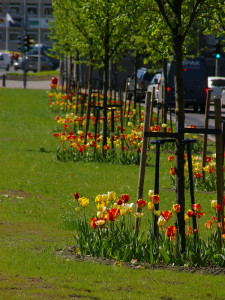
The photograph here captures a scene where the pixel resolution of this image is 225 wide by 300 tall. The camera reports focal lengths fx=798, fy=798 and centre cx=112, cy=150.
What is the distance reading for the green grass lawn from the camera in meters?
6.19

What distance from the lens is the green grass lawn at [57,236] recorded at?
6.19 metres

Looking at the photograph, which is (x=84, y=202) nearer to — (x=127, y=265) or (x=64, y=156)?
(x=127, y=265)

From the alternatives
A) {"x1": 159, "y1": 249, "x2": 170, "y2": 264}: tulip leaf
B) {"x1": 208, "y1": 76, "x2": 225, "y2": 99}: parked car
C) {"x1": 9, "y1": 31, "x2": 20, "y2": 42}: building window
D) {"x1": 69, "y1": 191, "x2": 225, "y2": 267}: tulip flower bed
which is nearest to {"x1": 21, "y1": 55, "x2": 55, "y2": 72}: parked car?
{"x1": 208, "y1": 76, "x2": 225, "y2": 99}: parked car

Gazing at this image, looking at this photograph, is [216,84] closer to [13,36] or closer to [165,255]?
[165,255]

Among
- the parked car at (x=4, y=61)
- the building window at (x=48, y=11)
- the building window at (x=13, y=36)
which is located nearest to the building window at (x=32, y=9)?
the building window at (x=48, y=11)

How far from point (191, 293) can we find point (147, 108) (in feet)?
8.74

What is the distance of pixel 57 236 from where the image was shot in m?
8.64

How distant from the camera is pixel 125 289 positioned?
20.5 ft

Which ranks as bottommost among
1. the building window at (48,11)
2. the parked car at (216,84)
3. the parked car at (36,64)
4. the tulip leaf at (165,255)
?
the parked car at (36,64)

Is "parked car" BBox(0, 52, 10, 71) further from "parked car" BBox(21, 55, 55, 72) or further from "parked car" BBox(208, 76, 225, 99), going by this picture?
"parked car" BBox(208, 76, 225, 99)

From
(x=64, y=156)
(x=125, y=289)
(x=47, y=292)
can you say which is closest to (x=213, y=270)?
(x=125, y=289)

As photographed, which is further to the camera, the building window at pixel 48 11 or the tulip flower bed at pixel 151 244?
the building window at pixel 48 11

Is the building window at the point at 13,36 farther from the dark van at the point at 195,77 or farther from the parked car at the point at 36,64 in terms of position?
the dark van at the point at 195,77

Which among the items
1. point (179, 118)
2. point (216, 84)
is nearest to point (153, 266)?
point (179, 118)
